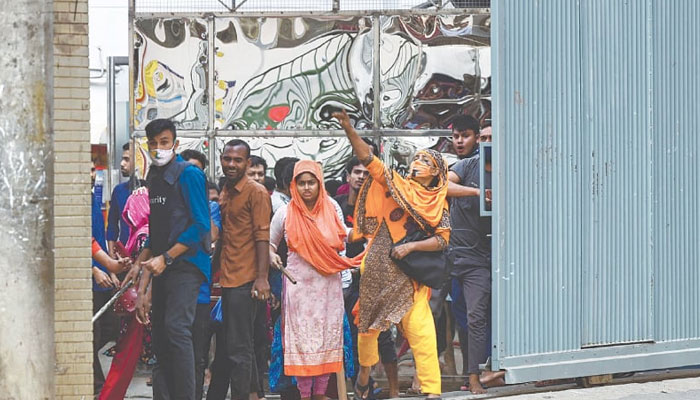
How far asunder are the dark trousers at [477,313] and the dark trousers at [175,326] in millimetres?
1924

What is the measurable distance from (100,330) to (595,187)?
3.69 m

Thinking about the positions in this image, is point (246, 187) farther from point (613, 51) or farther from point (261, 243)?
point (613, 51)

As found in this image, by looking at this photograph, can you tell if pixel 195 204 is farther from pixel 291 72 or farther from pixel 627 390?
pixel 291 72

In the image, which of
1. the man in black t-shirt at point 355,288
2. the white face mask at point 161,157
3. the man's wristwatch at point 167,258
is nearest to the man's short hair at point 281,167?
the man in black t-shirt at point 355,288

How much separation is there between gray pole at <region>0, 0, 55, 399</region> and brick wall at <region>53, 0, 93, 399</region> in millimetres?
817

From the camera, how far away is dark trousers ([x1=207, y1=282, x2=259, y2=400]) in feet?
25.1

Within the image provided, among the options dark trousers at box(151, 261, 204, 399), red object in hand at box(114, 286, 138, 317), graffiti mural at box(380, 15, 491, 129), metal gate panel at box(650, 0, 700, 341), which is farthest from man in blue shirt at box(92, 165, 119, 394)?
metal gate panel at box(650, 0, 700, 341)

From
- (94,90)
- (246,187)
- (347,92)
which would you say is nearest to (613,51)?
(246,187)

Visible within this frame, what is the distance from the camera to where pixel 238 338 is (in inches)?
301

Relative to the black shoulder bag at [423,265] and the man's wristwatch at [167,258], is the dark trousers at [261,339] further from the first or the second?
the man's wristwatch at [167,258]

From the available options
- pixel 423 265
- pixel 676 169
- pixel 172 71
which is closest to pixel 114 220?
pixel 172 71

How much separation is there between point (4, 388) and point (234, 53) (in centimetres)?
572

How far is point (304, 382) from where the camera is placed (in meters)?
7.74

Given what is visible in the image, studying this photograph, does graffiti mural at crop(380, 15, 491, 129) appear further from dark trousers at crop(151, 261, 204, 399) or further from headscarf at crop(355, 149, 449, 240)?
dark trousers at crop(151, 261, 204, 399)
